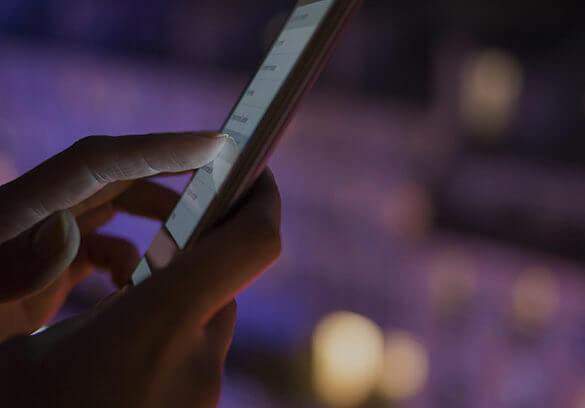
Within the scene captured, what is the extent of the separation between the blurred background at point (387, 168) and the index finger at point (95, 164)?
962 millimetres

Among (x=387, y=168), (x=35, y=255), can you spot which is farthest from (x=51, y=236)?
(x=387, y=168)

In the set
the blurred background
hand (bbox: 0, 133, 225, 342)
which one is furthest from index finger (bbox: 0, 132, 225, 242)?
the blurred background

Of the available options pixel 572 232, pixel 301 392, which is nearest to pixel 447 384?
pixel 301 392

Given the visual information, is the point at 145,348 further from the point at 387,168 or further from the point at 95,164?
the point at 387,168

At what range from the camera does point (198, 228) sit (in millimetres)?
317

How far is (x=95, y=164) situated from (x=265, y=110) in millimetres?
131

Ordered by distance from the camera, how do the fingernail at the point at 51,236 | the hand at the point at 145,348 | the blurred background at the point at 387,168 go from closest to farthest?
1. the hand at the point at 145,348
2. the fingernail at the point at 51,236
3. the blurred background at the point at 387,168

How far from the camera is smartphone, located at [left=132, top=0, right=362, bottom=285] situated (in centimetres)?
29

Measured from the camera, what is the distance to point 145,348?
0.25m

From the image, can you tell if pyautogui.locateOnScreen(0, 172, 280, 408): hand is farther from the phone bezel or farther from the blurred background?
the blurred background

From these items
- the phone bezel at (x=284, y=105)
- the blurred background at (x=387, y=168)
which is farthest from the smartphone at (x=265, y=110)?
the blurred background at (x=387, y=168)

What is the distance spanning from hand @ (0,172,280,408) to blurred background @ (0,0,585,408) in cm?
100

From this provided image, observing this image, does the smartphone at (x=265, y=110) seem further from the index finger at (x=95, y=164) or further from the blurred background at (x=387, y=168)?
the blurred background at (x=387, y=168)

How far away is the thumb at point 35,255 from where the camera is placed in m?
0.36
